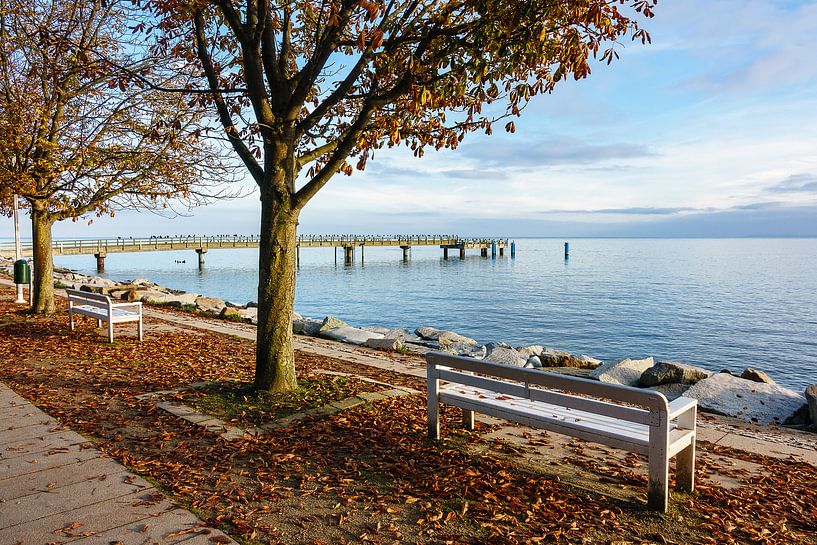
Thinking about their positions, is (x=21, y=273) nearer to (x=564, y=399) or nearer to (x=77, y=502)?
(x=77, y=502)

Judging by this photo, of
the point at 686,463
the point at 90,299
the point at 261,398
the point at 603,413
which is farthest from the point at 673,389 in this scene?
the point at 90,299

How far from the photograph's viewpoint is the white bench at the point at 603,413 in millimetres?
3732

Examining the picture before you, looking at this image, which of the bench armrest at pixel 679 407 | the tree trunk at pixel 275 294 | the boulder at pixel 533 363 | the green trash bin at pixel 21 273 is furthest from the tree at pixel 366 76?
the green trash bin at pixel 21 273

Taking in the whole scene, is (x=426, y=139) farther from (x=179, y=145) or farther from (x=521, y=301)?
(x=521, y=301)

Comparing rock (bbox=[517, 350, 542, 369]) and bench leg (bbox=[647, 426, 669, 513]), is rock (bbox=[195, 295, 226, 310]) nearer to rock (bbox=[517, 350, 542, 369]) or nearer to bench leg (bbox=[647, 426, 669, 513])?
rock (bbox=[517, 350, 542, 369])

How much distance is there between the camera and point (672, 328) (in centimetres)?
2430

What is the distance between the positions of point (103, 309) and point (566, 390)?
925 centimetres

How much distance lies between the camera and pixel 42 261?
1240 cm

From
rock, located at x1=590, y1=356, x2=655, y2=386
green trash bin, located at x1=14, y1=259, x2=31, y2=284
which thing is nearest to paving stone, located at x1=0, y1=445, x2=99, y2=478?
rock, located at x1=590, y1=356, x2=655, y2=386

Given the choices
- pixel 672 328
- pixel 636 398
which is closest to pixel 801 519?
pixel 636 398

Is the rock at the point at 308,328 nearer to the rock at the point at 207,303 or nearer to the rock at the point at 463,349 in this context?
the rock at the point at 463,349

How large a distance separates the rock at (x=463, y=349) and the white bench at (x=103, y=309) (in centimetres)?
676

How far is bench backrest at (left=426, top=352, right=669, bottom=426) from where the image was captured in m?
3.71

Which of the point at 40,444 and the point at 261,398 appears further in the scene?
the point at 261,398
